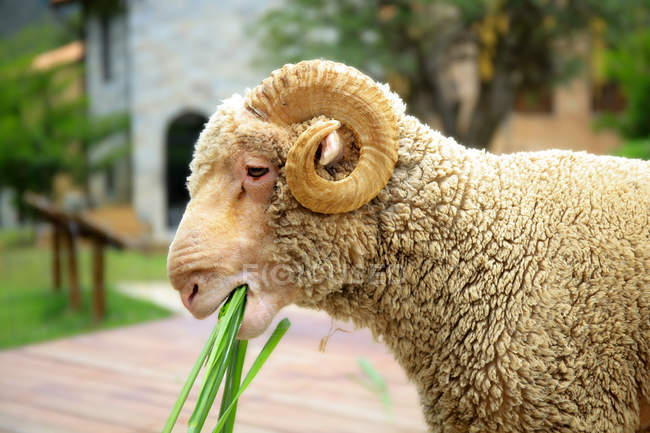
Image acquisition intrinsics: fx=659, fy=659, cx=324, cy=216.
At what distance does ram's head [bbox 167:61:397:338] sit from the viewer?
60.4 inches

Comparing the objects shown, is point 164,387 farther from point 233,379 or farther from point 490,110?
point 490,110

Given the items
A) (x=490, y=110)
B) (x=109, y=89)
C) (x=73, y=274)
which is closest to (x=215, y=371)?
(x=73, y=274)

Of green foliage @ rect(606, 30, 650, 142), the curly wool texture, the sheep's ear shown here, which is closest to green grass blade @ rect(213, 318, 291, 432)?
Answer: the curly wool texture

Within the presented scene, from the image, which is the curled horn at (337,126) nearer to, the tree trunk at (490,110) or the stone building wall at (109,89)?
the tree trunk at (490,110)

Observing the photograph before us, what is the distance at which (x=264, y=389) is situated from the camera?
3.72 meters

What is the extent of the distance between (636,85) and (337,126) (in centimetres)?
687

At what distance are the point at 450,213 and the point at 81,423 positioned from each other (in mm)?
2395

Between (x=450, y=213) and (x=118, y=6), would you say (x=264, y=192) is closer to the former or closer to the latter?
(x=450, y=213)

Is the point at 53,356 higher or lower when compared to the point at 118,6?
lower

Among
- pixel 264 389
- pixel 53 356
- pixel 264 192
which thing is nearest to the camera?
pixel 264 192

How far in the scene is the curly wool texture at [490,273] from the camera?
1497mm

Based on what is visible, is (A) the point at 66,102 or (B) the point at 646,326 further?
(A) the point at 66,102

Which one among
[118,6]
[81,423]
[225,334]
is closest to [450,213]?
[225,334]

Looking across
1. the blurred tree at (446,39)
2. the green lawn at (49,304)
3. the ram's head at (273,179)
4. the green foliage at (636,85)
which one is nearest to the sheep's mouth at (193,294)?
the ram's head at (273,179)
